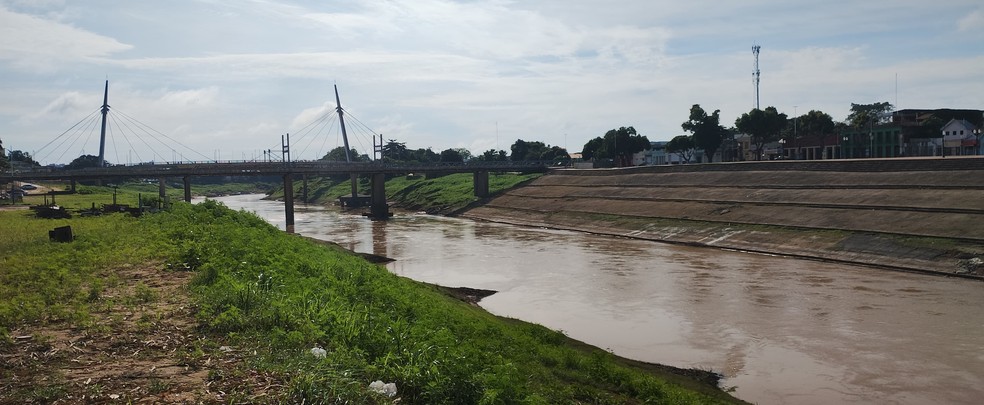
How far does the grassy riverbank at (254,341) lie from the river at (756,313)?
4.53 metres

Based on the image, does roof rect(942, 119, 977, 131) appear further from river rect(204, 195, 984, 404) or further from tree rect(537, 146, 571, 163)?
tree rect(537, 146, 571, 163)

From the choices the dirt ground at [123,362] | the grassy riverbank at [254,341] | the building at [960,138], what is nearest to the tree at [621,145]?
the building at [960,138]

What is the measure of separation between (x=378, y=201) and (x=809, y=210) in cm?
7147

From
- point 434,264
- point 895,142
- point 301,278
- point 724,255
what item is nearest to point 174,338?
point 301,278

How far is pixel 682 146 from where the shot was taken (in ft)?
459

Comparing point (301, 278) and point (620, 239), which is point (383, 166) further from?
point (301, 278)

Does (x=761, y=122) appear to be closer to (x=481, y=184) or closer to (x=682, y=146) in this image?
(x=682, y=146)

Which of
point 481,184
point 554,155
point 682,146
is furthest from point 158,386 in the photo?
point 554,155

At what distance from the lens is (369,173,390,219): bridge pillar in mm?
118069

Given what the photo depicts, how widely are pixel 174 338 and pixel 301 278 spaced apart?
921cm

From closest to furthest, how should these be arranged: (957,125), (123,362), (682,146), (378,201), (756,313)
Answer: (123,362) < (756,313) < (957,125) < (378,201) < (682,146)

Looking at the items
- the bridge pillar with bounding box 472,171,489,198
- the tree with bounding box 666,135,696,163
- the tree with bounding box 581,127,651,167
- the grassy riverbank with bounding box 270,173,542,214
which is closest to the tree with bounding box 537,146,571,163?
the tree with bounding box 581,127,651,167

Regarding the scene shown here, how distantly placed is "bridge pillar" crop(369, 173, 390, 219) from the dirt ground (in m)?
98.2

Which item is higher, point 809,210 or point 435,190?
point 435,190
